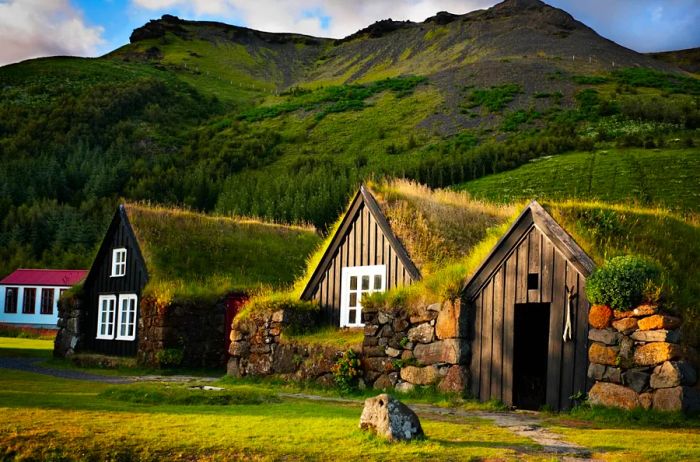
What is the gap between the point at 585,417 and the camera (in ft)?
49.6

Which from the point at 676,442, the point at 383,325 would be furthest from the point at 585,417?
the point at 383,325

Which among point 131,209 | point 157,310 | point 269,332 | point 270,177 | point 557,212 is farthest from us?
Answer: point 270,177

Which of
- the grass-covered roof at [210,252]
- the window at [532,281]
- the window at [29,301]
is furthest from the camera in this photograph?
the window at [29,301]

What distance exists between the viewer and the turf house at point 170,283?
29.9 m

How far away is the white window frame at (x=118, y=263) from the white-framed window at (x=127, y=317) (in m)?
1.06

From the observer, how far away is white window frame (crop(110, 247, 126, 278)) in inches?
1305

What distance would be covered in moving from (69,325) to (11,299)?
115ft

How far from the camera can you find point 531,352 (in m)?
20.1

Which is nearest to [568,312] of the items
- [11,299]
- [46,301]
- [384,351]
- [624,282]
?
[624,282]

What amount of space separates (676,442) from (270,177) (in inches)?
3296

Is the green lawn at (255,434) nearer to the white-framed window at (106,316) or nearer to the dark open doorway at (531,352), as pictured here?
the dark open doorway at (531,352)

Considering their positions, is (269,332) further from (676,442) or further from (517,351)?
(676,442)

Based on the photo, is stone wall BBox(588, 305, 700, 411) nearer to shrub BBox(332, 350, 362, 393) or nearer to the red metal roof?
shrub BBox(332, 350, 362, 393)

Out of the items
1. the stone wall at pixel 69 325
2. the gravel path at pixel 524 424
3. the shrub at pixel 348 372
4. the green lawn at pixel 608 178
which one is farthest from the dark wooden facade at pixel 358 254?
the green lawn at pixel 608 178
